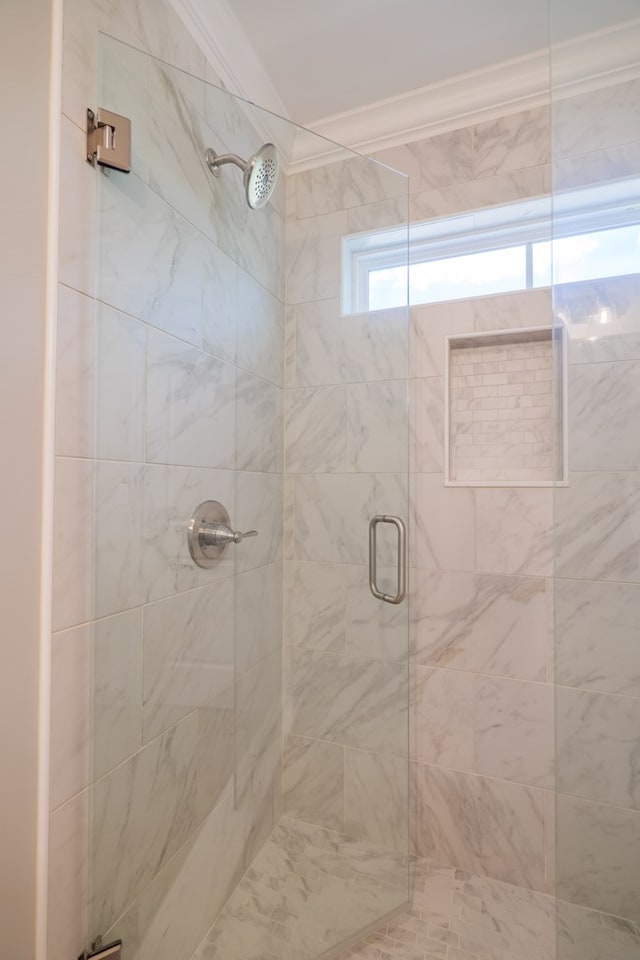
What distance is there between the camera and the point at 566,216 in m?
1.03

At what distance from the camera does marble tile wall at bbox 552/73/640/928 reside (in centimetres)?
99

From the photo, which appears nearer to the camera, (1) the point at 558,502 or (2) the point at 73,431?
(2) the point at 73,431

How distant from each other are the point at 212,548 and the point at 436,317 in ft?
3.58

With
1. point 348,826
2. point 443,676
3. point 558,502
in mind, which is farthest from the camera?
point 443,676

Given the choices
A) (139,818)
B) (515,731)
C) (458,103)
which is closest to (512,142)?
(458,103)

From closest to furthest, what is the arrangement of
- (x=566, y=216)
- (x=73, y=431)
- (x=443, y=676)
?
(x=73, y=431), (x=566, y=216), (x=443, y=676)

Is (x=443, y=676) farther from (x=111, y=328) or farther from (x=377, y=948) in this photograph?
(x=111, y=328)

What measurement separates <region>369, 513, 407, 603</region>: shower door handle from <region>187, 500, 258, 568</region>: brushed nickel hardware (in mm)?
419

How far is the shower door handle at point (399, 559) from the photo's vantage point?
4.35 feet

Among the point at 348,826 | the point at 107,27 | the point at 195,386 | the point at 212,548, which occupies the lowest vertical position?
the point at 348,826

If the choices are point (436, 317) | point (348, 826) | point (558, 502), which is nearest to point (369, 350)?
point (436, 317)

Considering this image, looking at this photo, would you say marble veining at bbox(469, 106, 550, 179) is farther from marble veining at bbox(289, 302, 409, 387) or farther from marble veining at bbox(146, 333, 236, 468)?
marble veining at bbox(146, 333, 236, 468)

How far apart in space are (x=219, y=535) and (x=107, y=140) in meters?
0.87

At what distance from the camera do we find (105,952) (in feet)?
2.93
